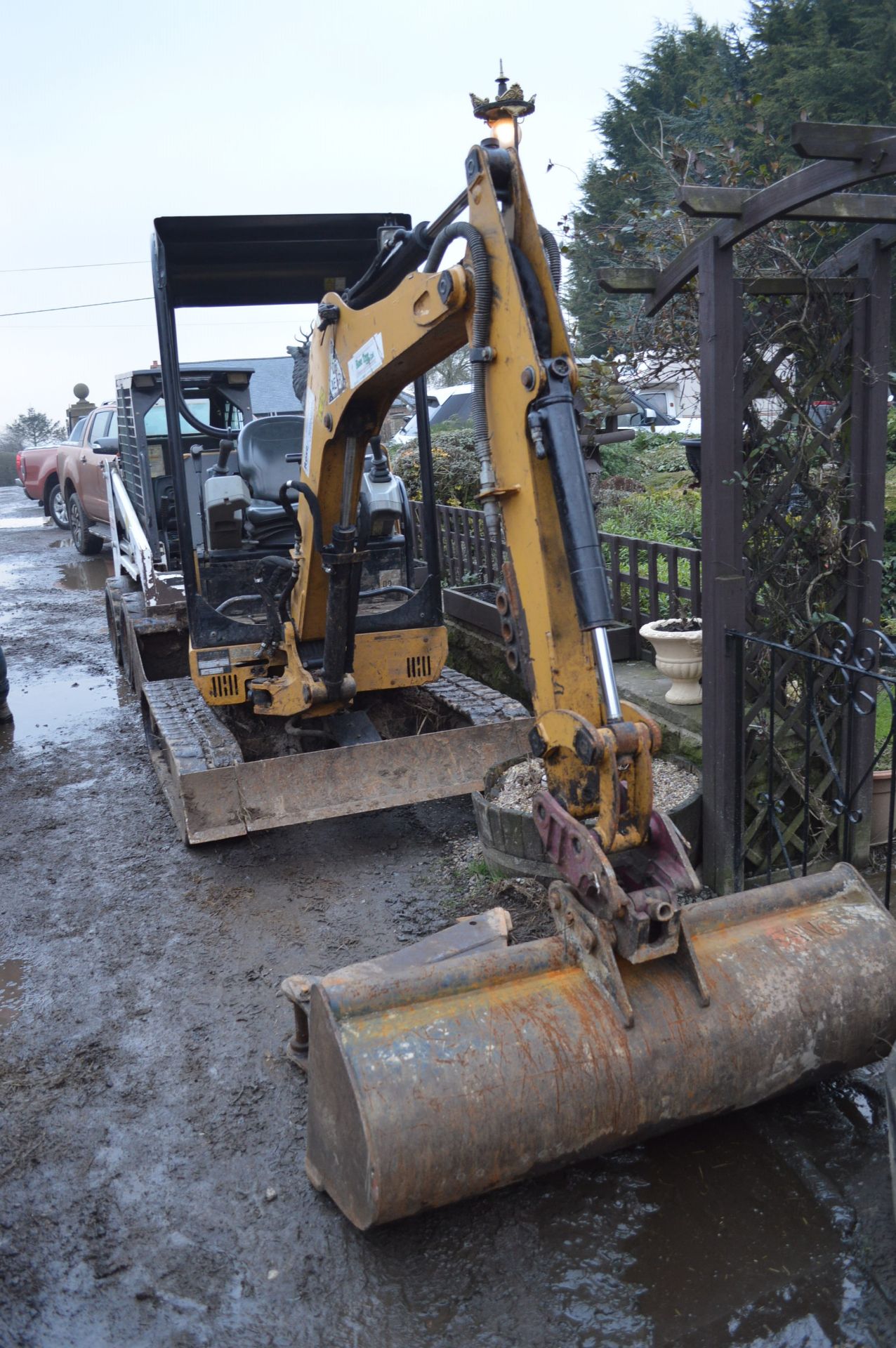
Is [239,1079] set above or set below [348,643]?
below

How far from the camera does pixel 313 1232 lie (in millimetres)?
2779

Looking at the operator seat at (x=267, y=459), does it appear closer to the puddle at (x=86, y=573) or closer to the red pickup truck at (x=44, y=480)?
the puddle at (x=86, y=573)

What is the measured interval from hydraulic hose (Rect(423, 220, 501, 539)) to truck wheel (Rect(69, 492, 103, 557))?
1342 cm

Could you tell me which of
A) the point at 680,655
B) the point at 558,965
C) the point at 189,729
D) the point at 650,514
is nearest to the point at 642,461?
the point at 650,514

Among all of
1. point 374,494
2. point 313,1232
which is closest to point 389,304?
point 374,494

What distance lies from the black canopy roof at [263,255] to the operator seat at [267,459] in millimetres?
729

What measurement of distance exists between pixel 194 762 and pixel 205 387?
407 centimetres

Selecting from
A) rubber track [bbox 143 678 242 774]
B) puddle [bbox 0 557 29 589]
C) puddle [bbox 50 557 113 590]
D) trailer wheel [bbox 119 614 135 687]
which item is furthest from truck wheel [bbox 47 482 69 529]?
rubber track [bbox 143 678 242 774]

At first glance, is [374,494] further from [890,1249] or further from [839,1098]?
[890,1249]

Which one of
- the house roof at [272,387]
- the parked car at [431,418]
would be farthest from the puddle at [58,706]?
the parked car at [431,418]

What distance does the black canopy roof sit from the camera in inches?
207

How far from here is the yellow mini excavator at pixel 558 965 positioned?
262cm

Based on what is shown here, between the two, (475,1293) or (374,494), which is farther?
(374,494)

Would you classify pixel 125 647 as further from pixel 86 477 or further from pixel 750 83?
pixel 750 83
